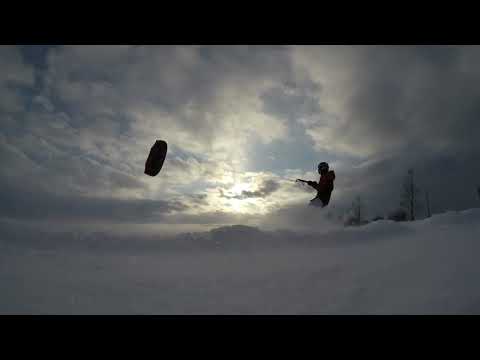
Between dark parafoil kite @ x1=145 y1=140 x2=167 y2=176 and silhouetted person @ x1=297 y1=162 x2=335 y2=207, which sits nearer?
A: silhouetted person @ x1=297 y1=162 x2=335 y2=207

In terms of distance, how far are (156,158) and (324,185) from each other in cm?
637

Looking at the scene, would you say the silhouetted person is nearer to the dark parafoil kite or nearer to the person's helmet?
the person's helmet

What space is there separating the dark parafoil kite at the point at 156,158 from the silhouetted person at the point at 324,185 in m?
5.69

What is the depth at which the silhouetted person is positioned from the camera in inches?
369

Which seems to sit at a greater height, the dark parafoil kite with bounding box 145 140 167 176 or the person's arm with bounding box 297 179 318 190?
the dark parafoil kite with bounding box 145 140 167 176

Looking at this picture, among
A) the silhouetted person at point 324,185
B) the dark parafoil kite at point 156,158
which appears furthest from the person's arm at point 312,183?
the dark parafoil kite at point 156,158

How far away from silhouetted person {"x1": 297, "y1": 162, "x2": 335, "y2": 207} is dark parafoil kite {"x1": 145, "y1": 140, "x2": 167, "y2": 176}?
18.7 ft

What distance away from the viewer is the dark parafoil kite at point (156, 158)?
10086mm

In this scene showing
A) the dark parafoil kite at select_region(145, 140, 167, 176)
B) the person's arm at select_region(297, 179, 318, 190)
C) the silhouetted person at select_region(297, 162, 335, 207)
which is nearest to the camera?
the silhouetted person at select_region(297, 162, 335, 207)

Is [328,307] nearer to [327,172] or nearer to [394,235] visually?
[327,172]

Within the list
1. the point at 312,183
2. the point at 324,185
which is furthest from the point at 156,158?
the point at 324,185

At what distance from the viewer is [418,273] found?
7.40 metres

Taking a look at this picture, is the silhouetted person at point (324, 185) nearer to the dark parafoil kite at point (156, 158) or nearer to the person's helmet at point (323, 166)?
the person's helmet at point (323, 166)

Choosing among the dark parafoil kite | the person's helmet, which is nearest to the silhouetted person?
the person's helmet
